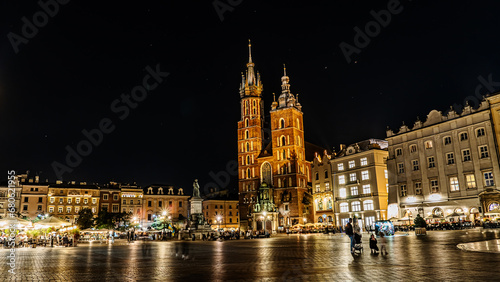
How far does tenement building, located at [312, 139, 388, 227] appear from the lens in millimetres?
64812

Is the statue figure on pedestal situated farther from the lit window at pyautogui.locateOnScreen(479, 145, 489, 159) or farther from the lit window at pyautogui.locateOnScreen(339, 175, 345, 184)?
the lit window at pyautogui.locateOnScreen(479, 145, 489, 159)

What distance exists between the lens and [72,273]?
40.9 feet

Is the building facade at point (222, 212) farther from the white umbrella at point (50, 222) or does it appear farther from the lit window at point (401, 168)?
the white umbrella at point (50, 222)

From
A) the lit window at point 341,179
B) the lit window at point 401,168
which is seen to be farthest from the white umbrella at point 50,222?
the lit window at point 341,179

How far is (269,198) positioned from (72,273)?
244ft

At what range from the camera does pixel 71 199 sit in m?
96.6

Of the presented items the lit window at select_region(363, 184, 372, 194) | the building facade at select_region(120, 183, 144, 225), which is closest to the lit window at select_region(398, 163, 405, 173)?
the lit window at select_region(363, 184, 372, 194)

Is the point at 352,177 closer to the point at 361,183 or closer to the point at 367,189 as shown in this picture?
the point at 361,183

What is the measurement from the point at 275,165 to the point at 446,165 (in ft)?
157

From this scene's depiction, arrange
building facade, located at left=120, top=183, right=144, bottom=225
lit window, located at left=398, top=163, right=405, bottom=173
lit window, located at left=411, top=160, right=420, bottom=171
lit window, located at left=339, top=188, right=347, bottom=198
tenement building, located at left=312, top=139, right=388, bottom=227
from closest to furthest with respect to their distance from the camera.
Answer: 1. lit window, located at left=411, top=160, right=420, bottom=171
2. lit window, located at left=398, top=163, right=405, bottom=173
3. tenement building, located at left=312, top=139, right=388, bottom=227
4. lit window, located at left=339, top=188, right=347, bottom=198
5. building facade, located at left=120, top=183, right=144, bottom=225

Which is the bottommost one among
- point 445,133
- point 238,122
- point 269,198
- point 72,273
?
point 72,273

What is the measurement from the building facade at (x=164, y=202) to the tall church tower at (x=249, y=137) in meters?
18.9

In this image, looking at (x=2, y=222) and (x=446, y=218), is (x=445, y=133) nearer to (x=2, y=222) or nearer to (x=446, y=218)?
(x=446, y=218)

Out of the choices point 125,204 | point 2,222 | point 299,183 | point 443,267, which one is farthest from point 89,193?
point 443,267
